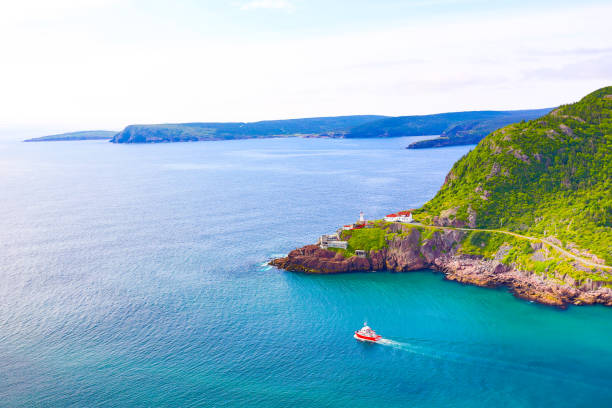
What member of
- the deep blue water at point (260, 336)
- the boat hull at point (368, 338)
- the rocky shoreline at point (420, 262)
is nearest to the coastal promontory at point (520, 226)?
the rocky shoreline at point (420, 262)

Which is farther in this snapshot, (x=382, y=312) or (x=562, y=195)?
(x=562, y=195)

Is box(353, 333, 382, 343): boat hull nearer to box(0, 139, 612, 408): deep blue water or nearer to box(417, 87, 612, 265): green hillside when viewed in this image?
box(0, 139, 612, 408): deep blue water

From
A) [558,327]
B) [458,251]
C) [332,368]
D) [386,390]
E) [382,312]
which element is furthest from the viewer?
[458,251]

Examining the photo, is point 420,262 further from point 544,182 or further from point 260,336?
point 260,336

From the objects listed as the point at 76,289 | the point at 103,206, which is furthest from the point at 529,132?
the point at 103,206

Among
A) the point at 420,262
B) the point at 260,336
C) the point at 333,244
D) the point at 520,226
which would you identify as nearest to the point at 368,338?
the point at 260,336

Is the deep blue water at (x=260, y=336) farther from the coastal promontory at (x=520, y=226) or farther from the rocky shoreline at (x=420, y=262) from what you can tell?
the coastal promontory at (x=520, y=226)

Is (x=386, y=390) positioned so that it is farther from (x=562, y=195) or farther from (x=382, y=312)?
(x=562, y=195)

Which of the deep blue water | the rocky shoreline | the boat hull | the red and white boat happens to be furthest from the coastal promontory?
the boat hull
